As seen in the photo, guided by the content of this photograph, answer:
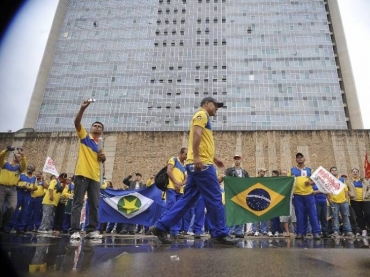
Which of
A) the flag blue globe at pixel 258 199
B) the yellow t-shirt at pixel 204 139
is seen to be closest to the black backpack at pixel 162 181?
the yellow t-shirt at pixel 204 139

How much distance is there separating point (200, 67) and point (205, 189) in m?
55.5

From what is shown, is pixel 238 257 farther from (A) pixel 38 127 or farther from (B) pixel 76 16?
(B) pixel 76 16

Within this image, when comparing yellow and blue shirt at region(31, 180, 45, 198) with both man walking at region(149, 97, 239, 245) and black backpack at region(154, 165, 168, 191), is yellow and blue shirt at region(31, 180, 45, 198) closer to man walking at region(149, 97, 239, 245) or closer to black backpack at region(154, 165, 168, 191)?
black backpack at region(154, 165, 168, 191)

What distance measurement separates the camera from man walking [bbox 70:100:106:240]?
5.54 metres

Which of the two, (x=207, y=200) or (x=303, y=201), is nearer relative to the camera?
(x=207, y=200)

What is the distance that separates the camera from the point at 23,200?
1029 cm

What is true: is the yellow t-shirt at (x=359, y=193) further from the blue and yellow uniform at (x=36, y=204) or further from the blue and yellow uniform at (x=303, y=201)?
the blue and yellow uniform at (x=36, y=204)

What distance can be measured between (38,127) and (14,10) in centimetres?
5846

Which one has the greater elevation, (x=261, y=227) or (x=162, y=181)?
(x=162, y=181)

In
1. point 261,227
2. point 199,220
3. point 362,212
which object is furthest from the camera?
point 261,227

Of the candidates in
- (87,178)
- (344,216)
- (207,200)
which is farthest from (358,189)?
(87,178)

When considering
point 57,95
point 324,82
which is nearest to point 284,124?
point 324,82

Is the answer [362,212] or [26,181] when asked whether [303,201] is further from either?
[26,181]

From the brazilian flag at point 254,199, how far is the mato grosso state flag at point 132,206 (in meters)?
2.95
